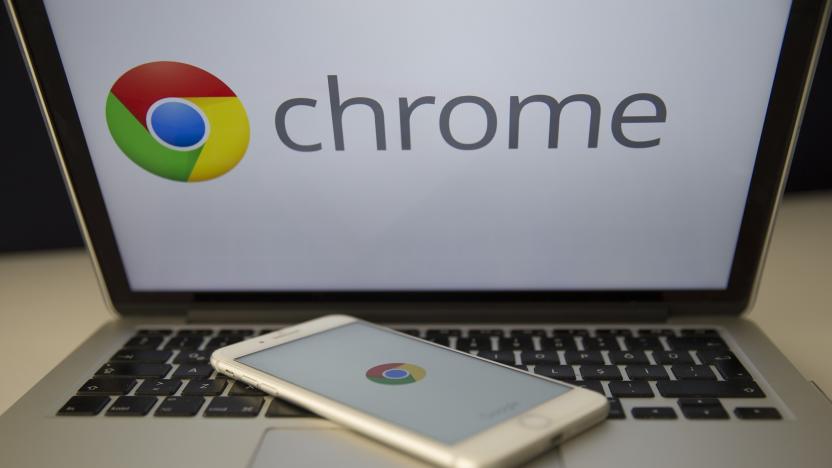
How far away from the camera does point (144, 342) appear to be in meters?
0.51

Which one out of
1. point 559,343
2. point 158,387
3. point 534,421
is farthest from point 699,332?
point 158,387

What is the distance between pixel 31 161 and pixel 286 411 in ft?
2.02

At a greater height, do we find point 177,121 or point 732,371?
point 177,121

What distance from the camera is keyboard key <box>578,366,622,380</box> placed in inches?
16.9

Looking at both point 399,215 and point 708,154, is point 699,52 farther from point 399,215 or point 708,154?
point 399,215

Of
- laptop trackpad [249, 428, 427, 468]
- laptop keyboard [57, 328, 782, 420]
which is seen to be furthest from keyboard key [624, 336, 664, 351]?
laptop trackpad [249, 428, 427, 468]

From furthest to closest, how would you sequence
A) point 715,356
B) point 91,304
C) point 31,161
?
point 31,161, point 91,304, point 715,356

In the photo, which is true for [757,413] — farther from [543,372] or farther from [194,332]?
[194,332]

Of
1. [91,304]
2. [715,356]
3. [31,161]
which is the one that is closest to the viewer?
[715,356]

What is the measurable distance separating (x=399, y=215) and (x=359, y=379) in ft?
0.50

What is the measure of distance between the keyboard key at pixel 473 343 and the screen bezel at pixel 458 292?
0.12ft

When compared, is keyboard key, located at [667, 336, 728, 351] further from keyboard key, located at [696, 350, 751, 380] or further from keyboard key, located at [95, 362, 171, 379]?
keyboard key, located at [95, 362, 171, 379]

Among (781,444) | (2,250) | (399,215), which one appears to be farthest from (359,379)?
(2,250)

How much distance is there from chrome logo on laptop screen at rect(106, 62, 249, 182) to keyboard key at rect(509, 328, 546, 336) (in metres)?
0.29
